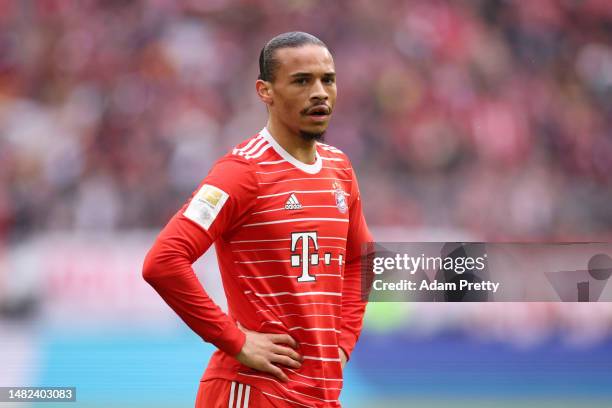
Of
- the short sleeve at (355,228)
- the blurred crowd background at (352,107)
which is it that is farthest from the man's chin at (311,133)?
the blurred crowd background at (352,107)

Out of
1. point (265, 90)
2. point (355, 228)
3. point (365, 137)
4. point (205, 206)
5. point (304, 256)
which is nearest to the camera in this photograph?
point (205, 206)

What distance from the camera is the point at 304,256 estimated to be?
240 centimetres

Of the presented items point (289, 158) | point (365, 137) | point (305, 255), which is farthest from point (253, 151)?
point (365, 137)

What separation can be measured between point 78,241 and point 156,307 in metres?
0.66

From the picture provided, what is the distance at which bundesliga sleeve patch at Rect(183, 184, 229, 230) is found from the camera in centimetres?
229

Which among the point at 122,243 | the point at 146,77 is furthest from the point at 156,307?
the point at 146,77

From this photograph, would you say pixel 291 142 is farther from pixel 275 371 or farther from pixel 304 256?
pixel 275 371

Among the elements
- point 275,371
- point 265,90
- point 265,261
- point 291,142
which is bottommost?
point 275,371

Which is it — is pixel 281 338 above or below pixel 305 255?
below

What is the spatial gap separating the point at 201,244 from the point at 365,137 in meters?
3.90

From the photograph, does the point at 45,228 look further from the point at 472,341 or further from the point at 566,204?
the point at 566,204

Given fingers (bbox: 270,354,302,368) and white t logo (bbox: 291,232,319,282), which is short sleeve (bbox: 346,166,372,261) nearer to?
white t logo (bbox: 291,232,319,282)

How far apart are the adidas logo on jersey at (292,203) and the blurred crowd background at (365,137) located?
3.11m

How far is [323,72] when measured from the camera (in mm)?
2447
